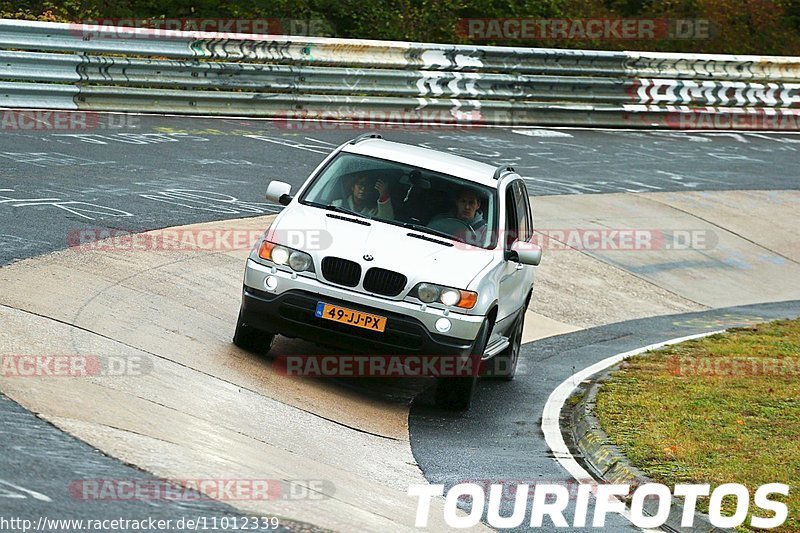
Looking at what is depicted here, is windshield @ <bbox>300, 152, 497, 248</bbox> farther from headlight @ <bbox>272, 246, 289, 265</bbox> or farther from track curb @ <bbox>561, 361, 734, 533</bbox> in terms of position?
track curb @ <bbox>561, 361, 734, 533</bbox>

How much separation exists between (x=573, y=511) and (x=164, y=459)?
265 cm

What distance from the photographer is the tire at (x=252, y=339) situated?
10516 mm

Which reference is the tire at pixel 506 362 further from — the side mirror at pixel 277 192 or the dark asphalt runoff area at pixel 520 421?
the side mirror at pixel 277 192

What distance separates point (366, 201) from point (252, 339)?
151 centimetres

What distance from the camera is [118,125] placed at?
19438 millimetres

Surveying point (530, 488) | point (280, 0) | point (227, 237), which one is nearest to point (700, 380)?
point (530, 488)

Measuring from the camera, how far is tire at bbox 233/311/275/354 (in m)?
10.5

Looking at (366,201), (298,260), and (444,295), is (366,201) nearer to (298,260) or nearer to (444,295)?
(298,260)

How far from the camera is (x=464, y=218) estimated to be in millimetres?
10836

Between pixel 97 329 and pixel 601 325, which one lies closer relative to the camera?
pixel 97 329

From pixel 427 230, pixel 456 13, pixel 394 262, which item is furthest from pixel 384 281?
pixel 456 13

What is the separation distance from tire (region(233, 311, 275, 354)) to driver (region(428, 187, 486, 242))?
5.43 ft

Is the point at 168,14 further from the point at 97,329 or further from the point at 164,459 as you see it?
the point at 164,459

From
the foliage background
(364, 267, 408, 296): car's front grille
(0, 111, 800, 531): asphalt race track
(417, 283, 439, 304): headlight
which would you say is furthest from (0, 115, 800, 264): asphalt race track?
the foliage background
